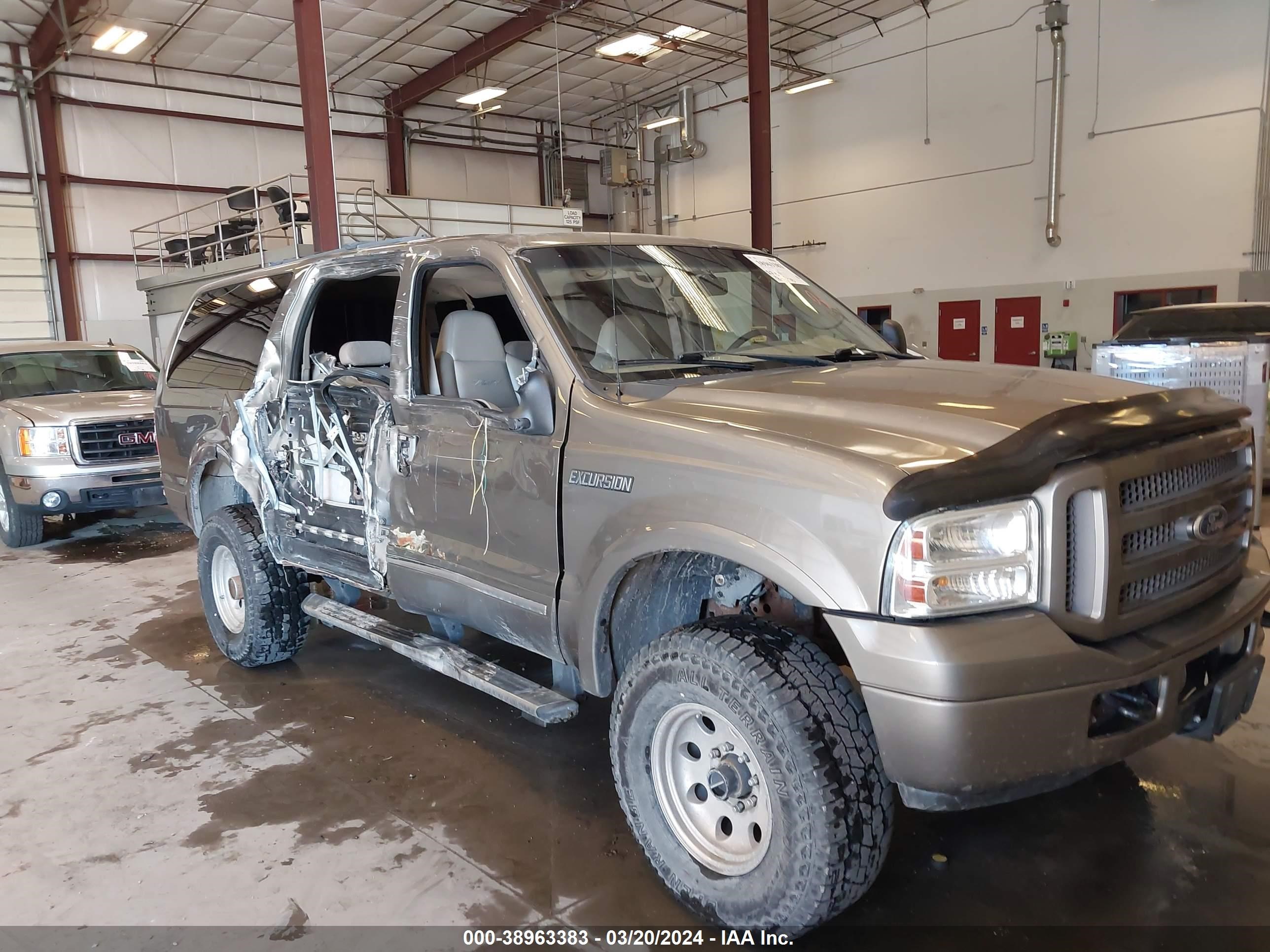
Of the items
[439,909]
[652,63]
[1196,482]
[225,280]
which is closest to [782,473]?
[1196,482]

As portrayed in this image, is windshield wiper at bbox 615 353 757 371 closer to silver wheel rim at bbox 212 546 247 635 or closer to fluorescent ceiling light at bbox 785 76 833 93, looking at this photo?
silver wheel rim at bbox 212 546 247 635

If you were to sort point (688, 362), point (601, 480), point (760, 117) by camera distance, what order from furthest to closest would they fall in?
1. point (760, 117)
2. point (688, 362)
3. point (601, 480)

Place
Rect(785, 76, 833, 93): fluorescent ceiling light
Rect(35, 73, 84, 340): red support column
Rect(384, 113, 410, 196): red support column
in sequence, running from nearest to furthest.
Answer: Rect(35, 73, 84, 340): red support column < Rect(785, 76, 833, 93): fluorescent ceiling light < Rect(384, 113, 410, 196): red support column

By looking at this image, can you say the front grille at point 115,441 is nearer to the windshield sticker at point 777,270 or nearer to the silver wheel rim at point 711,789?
the windshield sticker at point 777,270

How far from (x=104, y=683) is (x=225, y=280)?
221cm

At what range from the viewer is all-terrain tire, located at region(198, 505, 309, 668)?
14.6 ft

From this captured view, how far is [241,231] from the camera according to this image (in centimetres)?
1575

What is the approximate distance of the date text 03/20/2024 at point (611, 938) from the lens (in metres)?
2.38

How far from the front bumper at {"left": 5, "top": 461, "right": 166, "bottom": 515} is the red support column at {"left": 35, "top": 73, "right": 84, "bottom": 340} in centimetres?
1171

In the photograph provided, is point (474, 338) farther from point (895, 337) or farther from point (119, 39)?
point (119, 39)

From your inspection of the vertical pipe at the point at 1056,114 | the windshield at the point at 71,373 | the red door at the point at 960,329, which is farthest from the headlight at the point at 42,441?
the vertical pipe at the point at 1056,114

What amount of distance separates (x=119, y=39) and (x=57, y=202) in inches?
176

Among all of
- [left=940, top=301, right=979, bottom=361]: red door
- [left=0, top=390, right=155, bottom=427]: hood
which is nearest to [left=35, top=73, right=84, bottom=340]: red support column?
[left=0, top=390, right=155, bottom=427]: hood

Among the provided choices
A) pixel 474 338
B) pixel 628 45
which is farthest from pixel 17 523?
pixel 628 45
